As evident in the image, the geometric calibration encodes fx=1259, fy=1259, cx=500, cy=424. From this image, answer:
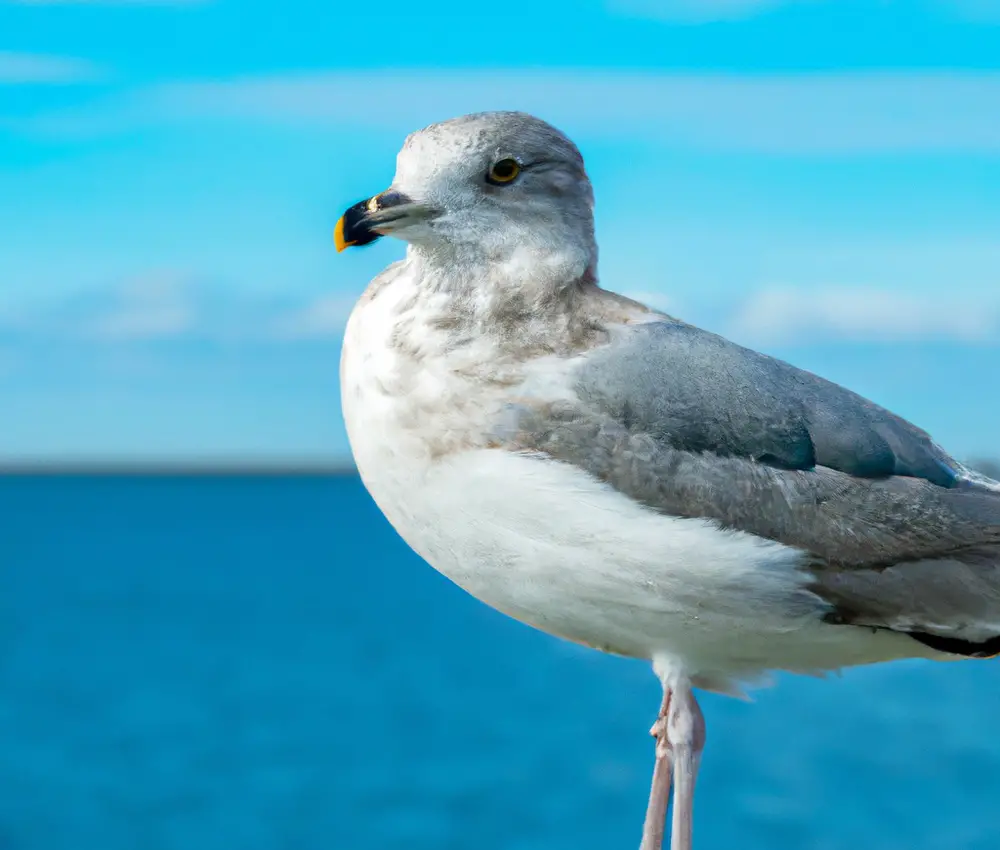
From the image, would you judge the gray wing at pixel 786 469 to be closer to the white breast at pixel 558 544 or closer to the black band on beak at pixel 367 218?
the white breast at pixel 558 544

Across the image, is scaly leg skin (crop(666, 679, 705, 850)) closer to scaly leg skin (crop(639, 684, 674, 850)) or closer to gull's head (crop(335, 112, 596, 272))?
scaly leg skin (crop(639, 684, 674, 850))

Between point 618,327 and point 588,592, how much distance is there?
75cm

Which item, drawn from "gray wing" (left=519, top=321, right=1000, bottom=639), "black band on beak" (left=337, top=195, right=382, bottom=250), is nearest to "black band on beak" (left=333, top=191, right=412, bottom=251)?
"black band on beak" (left=337, top=195, right=382, bottom=250)

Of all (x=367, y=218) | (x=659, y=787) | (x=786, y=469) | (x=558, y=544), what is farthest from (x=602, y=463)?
(x=659, y=787)

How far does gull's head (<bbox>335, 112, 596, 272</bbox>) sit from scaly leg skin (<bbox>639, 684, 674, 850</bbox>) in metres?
1.39

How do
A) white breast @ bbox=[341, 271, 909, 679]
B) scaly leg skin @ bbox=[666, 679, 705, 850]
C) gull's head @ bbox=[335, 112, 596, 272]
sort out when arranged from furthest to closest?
scaly leg skin @ bbox=[666, 679, 705, 850], gull's head @ bbox=[335, 112, 596, 272], white breast @ bbox=[341, 271, 909, 679]

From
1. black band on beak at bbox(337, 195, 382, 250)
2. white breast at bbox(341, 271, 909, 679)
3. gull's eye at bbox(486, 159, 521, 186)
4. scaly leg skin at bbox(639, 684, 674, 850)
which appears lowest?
scaly leg skin at bbox(639, 684, 674, 850)

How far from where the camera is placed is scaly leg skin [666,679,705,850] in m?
3.67

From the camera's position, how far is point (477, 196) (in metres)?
3.43

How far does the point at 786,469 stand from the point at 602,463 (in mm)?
553

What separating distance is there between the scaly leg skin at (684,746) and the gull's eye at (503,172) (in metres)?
1.53

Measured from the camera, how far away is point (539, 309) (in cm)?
344

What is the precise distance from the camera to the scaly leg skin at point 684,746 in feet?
12.0

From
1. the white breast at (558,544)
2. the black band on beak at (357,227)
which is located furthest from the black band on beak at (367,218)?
the white breast at (558,544)
